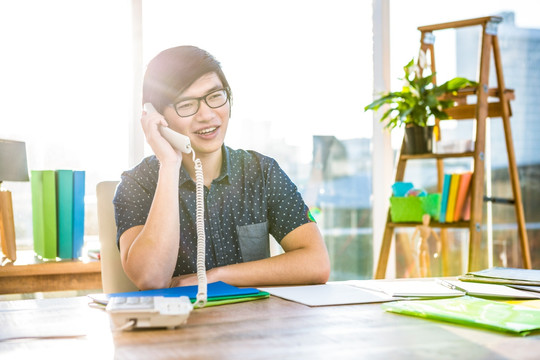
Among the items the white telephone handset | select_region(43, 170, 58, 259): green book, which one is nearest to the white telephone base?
the white telephone handset

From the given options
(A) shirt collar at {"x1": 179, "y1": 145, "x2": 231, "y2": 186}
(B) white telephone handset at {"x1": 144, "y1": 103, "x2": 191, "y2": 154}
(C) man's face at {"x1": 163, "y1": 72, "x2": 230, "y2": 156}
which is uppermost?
(C) man's face at {"x1": 163, "y1": 72, "x2": 230, "y2": 156}

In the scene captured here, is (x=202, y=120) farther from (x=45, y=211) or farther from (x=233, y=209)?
(x=45, y=211)

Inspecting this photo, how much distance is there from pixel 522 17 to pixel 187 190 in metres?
2.69

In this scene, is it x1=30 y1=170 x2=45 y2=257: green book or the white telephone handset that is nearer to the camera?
the white telephone handset

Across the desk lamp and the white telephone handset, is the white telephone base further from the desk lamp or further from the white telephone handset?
the desk lamp

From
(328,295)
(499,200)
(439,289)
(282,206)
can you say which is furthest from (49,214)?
(499,200)

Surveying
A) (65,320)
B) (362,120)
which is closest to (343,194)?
(362,120)

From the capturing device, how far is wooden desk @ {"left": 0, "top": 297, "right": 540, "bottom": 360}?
0.76m

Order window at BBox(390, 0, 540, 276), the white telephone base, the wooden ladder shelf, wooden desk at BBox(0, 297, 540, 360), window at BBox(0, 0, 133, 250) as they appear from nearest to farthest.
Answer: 1. wooden desk at BBox(0, 297, 540, 360)
2. the white telephone base
3. window at BBox(0, 0, 133, 250)
4. the wooden ladder shelf
5. window at BBox(390, 0, 540, 276)

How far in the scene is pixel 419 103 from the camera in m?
2.83

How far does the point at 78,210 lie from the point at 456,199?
1758 millimetres

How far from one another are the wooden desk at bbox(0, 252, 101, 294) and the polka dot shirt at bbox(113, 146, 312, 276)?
0.65 meters

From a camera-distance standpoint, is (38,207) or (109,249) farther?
(38,207)

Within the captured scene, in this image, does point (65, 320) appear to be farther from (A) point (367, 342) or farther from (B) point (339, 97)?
(B) point (339, 97)
